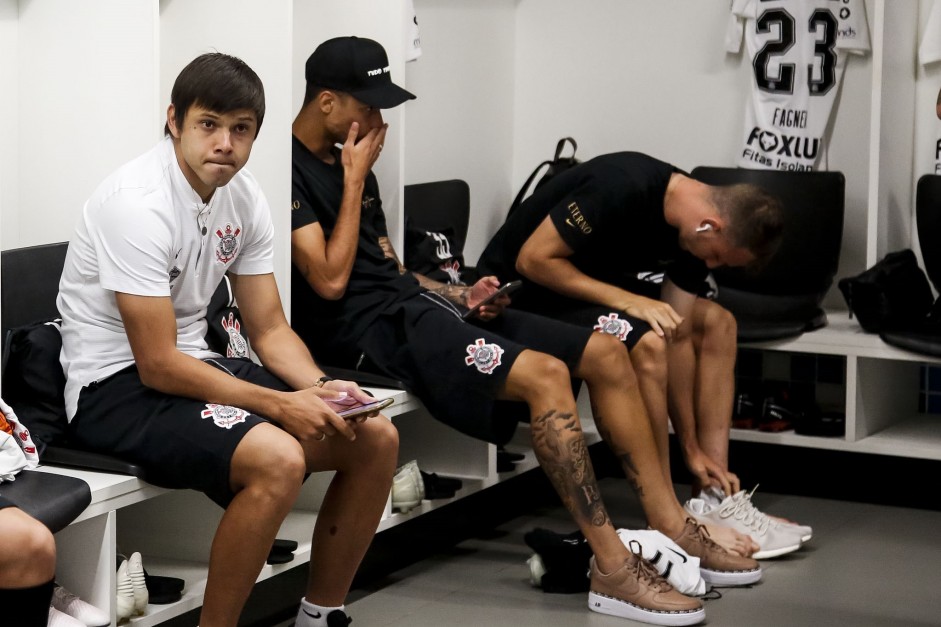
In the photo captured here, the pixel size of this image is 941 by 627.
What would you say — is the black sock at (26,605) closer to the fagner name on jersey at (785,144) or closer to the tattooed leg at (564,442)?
the tattooed leg at (564,442)

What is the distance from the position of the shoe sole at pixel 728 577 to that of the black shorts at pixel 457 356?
2.02 feet

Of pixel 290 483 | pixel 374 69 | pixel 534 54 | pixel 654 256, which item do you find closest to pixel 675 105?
pixel 534 54

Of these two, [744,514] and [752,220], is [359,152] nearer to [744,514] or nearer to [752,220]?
[752,220]

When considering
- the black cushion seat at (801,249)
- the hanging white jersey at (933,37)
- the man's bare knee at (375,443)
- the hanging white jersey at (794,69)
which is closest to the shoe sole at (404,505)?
the man's bare knee at (375,443)

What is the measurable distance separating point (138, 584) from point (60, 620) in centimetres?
28

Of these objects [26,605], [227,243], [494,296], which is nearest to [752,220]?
[494,296]

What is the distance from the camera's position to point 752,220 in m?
3.48

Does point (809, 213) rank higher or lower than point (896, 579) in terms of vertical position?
higher

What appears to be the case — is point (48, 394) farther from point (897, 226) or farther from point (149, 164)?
point (897, 226)

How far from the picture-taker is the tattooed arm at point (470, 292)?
3.58m

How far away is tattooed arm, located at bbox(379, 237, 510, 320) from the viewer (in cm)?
358

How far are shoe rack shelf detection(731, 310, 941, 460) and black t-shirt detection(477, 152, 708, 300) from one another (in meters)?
0.68

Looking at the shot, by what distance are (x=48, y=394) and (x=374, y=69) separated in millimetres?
1214

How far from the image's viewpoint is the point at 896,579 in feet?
11.9
